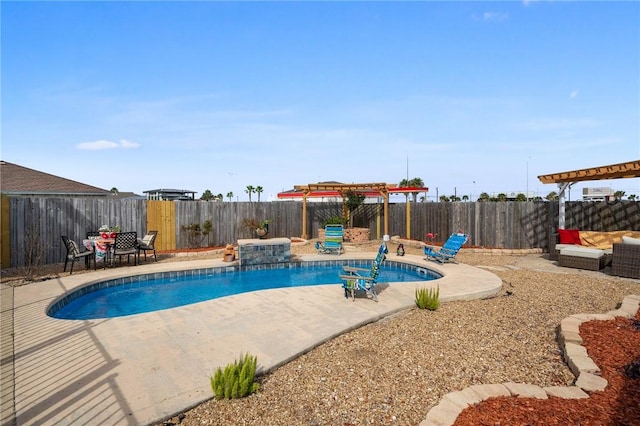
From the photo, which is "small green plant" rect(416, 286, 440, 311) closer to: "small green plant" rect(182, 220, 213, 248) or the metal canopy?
the metal canopy

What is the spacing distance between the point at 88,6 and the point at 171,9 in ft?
6.66

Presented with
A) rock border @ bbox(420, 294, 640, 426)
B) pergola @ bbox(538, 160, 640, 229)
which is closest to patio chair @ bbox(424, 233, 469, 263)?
pergola @ bbox(538, 160, 640, 229)

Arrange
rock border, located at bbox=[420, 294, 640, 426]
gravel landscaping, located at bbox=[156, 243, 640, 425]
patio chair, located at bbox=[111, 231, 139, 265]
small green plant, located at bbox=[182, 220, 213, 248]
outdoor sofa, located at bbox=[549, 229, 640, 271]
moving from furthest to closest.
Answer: small green plant, located at bbox=[182, 220, 213, 248] → patio chair, located at bbox=[111, 231, 139, 265] → outdoor sofa, located at bbox=[549, 229, 640, 271] → gravel landscaping, located at bbox=[156, 243, 640, 425] → rock border, located at bbox=[420, 294, 640, 426]

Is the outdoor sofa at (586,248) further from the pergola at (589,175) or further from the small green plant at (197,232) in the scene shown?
the small green plant at (197,232)

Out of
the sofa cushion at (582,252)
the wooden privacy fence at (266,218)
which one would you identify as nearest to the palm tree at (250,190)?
the wooden privacy fence at (266,218)

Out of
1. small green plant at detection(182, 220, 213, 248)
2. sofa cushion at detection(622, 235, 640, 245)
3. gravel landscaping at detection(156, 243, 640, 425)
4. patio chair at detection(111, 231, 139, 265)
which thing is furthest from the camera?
small green plant at detection(182, 220, 213, 248)

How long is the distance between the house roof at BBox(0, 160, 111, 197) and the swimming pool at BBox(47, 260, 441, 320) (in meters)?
11.4

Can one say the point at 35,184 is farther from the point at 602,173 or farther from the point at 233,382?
the point at 602,173

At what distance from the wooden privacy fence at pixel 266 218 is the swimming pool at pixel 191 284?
8.91 ft

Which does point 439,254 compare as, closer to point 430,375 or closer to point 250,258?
point 250,258

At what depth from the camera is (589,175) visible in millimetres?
10508

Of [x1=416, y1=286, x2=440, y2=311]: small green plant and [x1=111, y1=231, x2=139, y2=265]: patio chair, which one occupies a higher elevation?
[x1=111, y1=231, x2=139, y2=265]: patio chair

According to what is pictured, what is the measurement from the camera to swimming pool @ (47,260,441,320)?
22.1 feet

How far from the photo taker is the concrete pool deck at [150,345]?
2.90 meters
